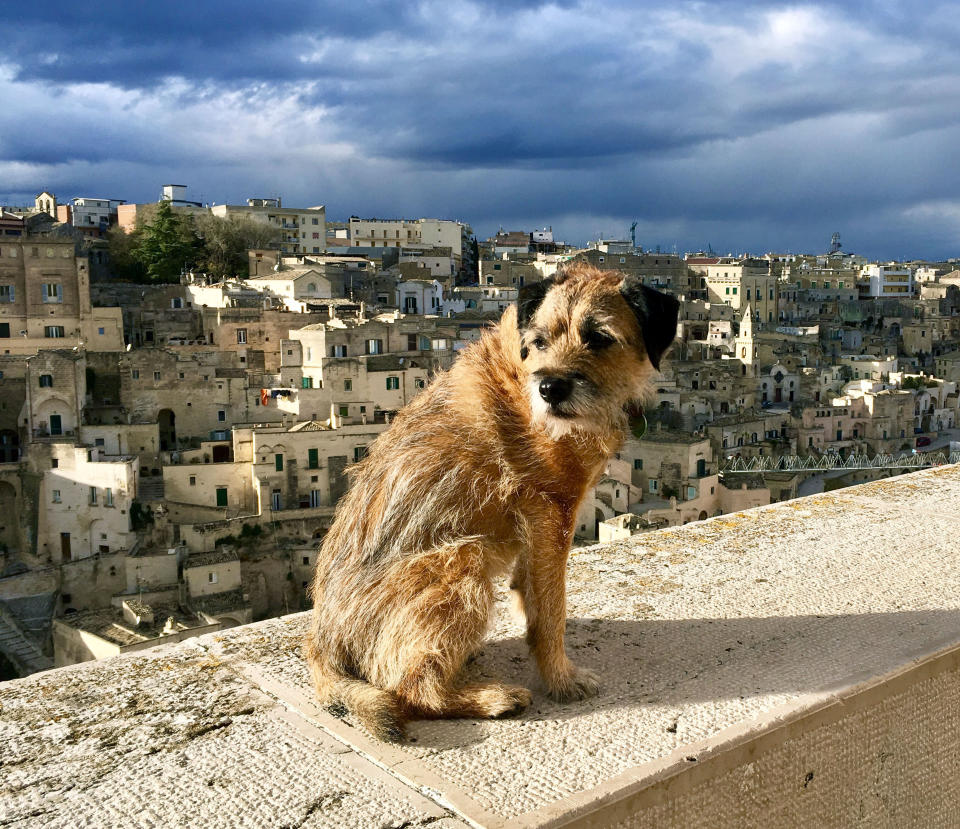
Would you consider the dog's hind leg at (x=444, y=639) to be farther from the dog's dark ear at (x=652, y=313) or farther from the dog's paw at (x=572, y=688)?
the dog's dark ear at (x=652, y=313)

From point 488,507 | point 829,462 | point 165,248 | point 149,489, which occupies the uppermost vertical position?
point 165,248

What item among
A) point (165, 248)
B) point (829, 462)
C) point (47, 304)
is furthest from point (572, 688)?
point (165, 248)

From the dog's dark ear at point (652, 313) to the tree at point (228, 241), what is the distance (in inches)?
1284

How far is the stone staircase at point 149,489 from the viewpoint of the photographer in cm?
1994

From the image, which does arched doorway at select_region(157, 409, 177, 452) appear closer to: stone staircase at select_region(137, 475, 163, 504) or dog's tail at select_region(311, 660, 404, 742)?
stone staircase at select_region(137, 475, 163, 504)

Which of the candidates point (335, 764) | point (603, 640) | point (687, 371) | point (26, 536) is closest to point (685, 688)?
point (603, 640)

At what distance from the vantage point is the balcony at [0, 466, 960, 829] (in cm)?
146

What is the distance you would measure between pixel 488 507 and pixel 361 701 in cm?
46

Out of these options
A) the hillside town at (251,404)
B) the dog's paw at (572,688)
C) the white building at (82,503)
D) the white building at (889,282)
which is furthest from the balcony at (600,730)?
the white building at (889,282)

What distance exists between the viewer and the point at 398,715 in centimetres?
172

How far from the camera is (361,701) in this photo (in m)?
1.73

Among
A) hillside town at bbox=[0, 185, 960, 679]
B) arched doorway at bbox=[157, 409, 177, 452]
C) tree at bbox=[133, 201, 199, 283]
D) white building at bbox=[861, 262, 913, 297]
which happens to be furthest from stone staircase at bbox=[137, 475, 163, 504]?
white building at bbox=[861, 262, 913, 297]

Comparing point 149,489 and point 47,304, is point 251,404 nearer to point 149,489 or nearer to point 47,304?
point 149,489

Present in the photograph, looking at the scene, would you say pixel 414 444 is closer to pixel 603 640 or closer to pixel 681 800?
pixel 603 640
